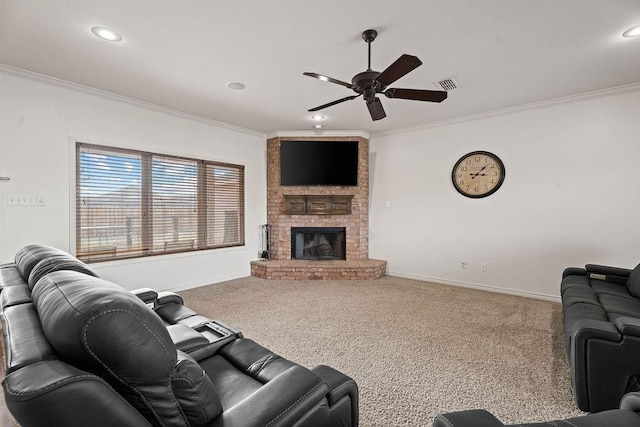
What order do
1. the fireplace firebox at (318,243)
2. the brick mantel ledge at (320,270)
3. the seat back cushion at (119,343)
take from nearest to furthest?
the seat back cushion at (119,343), the brick mantel ledge at (320,270), the fireplace firebox at (318,243)

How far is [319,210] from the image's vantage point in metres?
5.59

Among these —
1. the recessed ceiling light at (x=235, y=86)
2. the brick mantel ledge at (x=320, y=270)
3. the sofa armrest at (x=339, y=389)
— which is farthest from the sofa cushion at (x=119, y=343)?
the brick mantel ledge at (x=320, y=270)

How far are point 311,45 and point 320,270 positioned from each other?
3438 mm

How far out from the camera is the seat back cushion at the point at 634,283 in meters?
2.66

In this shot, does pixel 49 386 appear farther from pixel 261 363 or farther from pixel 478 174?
pixel 478 174

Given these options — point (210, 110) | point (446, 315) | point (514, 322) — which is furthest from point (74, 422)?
point (210, 110)

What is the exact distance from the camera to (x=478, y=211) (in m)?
4.61

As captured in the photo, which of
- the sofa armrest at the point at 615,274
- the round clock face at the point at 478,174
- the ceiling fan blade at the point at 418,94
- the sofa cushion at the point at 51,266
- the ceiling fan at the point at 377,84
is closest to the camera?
the sofa cushion at the point at 51,266

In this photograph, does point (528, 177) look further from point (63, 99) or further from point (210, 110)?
point (63, 99)

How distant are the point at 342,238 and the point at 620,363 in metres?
4.14

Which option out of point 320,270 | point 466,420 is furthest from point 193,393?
point 320,270

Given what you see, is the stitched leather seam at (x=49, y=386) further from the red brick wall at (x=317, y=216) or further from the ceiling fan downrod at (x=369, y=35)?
the red brick wall at (x=317, y=216)

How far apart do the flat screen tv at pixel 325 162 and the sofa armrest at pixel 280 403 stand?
442cm

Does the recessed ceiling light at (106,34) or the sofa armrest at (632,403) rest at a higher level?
the recessed ceiling light at (106,34)
